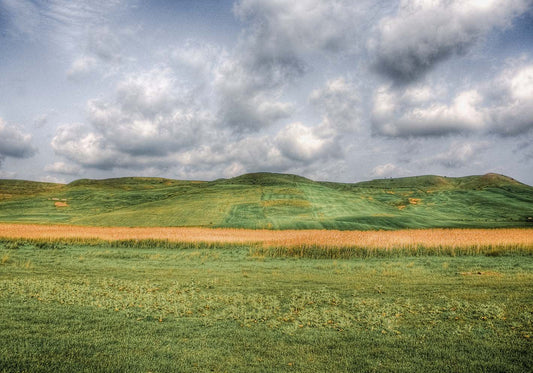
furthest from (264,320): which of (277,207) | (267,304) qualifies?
(277,207)

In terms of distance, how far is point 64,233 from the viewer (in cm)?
3481

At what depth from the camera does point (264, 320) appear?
10.1 metres

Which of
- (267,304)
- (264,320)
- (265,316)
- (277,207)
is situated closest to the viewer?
(264,320)

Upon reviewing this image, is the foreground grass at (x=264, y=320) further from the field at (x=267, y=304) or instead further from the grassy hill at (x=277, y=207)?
the grassy hill at (x=277, y=207)

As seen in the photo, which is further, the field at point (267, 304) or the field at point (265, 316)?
the field at point (267, 304)

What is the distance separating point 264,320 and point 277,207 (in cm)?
6235

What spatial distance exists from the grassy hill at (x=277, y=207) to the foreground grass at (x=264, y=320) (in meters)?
40.0

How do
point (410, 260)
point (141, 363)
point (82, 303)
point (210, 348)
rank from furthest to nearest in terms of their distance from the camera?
1. point (410, 260)
2. point (82, 303)
3. point (210, 348)
4. point (141, 363)

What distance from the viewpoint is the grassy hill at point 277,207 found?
60469 millimetres

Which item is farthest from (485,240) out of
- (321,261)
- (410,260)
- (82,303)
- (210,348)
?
(82,303)

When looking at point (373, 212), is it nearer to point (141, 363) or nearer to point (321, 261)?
point (321, 261)

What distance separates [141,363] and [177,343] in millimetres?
1267

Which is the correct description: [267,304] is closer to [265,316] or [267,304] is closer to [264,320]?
[265,316]

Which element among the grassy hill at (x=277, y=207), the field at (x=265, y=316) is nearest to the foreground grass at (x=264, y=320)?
the field at (x=265, y=316)
